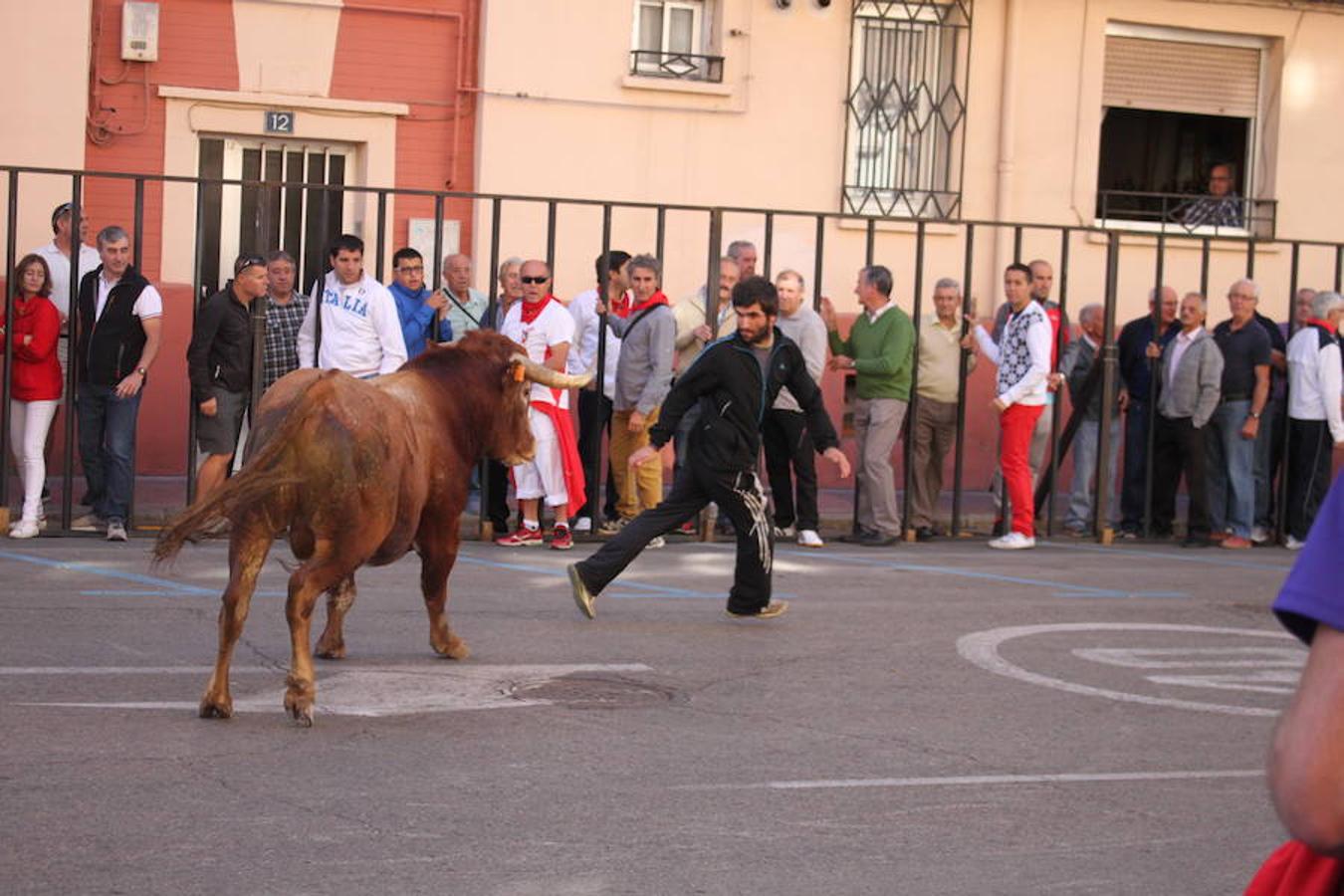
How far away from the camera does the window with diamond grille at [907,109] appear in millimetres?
19453

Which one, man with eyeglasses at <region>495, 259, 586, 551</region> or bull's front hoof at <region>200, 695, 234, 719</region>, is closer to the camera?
bull's front hoof at <region>200, 695, 234, 719</region>

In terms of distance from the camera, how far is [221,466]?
13.9 m

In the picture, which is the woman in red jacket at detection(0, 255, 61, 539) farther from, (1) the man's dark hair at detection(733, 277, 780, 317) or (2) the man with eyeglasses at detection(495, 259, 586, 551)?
(1) the man's dark hair at detection(733, 277, 780, 317)

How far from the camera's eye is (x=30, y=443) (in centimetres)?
1375

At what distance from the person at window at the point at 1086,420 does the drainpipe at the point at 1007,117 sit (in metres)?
2.52

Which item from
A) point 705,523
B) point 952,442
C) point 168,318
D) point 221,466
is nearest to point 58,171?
point 221,466

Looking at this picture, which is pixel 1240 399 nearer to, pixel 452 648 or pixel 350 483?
pixel 452 648

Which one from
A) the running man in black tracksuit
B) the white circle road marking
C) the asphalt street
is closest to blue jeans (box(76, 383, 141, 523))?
the asphalt street

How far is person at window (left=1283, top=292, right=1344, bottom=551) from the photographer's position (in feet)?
53.7

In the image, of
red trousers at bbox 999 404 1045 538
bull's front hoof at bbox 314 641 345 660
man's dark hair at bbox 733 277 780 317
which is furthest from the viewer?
red trousers at bbox 999 404 1045 538

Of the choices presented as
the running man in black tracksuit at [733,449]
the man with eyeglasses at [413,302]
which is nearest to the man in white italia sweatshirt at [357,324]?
the man with eyeglasses at [413,302]

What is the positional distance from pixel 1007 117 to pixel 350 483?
502 inches

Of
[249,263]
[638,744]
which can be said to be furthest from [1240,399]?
[638,744]

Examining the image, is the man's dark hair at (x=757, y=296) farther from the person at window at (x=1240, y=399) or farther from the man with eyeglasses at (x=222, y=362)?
the person at window at (x=1240, y=399)
